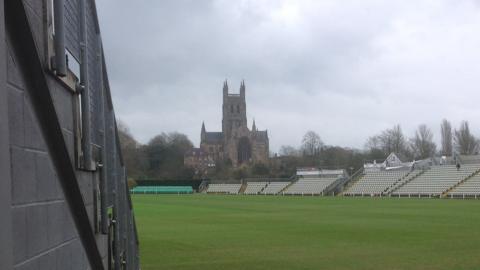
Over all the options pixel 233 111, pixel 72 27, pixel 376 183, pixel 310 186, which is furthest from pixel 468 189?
pixel 233 111

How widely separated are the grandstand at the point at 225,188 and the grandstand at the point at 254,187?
1766 millimetres

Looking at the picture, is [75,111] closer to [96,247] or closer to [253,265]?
[96,247]

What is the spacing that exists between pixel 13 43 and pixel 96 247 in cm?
232

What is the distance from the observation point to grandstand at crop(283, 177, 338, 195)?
80062 mm

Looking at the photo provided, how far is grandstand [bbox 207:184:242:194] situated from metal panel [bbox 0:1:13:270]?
92.5 m

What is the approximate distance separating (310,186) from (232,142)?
6906 centimetres

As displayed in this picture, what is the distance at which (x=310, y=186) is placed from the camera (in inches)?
3280

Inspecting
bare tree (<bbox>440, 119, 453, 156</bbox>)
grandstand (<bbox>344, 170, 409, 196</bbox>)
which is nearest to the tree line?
bare tree (<bbox>440, 119, 453, 156</bbox>)

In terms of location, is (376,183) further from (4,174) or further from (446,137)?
(4,174)

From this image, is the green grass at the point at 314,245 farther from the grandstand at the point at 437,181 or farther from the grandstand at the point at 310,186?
the grandstand at the point at 310,186

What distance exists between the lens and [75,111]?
13.9 feet

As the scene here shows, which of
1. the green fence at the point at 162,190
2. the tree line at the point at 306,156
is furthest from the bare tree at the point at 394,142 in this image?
the green fence at the point at 162,190

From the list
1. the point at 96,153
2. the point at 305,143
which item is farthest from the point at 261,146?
the point at 96,153

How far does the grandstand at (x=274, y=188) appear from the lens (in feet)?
286
